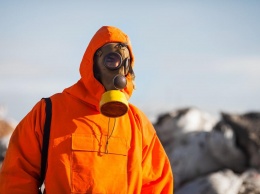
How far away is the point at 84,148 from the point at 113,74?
46 centimetres

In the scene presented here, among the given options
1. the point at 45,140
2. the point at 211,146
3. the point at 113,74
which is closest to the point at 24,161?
the point at 45,140

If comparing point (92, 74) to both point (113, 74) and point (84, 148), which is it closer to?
point (113, 74)

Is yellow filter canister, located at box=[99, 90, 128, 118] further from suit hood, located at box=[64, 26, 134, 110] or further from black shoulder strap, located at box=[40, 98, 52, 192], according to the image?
black shoulder strap, located at box=[40, 98, 52, 192]

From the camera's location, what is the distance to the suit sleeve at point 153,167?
3807 mm

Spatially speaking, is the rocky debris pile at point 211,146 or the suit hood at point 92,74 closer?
the suit hood at point 92,74

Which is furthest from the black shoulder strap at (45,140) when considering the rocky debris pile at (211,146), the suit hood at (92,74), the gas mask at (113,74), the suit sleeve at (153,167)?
the rocky debris pile at (211,146)

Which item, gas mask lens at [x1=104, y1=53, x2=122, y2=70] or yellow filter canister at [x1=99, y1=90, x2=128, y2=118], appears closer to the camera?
yellow filter canister at [x1=99, y1=90, x2=128, y2=118]

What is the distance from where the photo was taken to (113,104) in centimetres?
347

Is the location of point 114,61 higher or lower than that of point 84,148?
higher

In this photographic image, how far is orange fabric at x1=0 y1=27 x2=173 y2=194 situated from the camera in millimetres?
Answer: 3500

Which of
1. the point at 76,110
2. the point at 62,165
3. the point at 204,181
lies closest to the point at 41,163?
the point at 62,165

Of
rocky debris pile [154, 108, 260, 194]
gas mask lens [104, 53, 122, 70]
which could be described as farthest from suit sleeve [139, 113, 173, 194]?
rocky debris pile [154, 108, 260, 194]

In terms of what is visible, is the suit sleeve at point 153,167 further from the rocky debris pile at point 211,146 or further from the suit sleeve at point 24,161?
the rocky debris pile at point 211,146

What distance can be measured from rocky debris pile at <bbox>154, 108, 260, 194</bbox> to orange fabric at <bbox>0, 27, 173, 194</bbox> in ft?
13.0
